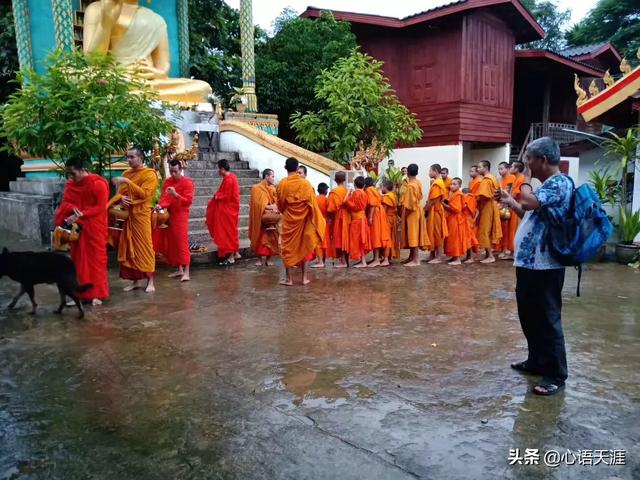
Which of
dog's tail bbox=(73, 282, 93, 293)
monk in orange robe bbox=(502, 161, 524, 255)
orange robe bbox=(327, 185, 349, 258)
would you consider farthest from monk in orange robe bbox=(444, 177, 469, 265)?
dog's tail bbox=(73, 282, 93, 293)

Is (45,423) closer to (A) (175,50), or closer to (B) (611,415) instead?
(B) (611,415)

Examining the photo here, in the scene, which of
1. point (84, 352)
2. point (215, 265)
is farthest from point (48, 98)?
point (84, 352)

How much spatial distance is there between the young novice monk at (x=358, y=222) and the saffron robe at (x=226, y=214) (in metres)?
1.71

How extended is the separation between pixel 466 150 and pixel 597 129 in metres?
4.45

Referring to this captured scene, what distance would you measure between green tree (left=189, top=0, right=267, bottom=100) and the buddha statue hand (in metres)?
3.03

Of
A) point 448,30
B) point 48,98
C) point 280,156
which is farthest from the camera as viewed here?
point 448,30

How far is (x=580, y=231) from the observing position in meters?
3.39

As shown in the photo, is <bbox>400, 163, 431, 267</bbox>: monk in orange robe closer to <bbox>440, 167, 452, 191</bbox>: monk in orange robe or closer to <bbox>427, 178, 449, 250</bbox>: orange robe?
<bbox>427, 178, 449, 250</bbox>: orange robe

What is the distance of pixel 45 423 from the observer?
3.14 metres

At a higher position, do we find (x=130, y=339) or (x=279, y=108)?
(x=279, y=108)

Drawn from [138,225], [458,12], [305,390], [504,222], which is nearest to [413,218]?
[504,222]

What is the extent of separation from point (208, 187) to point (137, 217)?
13.4 ft

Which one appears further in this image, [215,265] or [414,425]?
[215,265]

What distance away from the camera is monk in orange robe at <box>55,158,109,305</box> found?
220 inches
